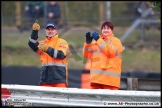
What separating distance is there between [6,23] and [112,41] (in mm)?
11567

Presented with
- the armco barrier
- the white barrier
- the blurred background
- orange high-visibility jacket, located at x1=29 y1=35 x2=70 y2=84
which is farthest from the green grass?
the white barrier

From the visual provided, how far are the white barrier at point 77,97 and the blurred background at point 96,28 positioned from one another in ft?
31.5

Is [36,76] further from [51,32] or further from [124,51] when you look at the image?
[124,51]

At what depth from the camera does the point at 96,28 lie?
19.6 meters

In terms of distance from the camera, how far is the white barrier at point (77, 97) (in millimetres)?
8773

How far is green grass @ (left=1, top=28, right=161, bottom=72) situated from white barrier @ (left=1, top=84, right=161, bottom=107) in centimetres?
960

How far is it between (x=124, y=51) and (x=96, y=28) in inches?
51.3

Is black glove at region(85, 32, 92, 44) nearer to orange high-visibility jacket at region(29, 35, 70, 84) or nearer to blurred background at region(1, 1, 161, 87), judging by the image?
orange high-visibility jacket at region(29, 35, 70, 84)

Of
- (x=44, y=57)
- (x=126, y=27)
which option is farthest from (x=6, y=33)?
(x=44, y=57)

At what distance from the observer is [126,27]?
20828mm

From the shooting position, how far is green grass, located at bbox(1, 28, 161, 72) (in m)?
19.6

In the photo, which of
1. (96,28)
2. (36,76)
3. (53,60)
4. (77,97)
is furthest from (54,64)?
(96,28)

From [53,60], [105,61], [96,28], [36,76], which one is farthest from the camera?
[96,28]

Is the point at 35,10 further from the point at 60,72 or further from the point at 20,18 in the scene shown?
the point at 60,72
